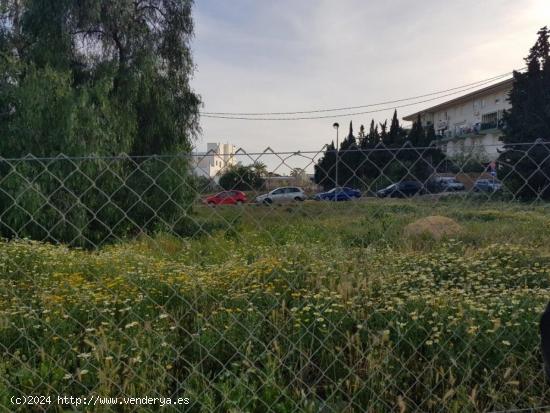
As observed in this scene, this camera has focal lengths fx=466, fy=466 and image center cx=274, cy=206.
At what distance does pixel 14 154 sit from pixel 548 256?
7.74m

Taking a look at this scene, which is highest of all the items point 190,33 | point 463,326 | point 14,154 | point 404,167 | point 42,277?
point 190,33

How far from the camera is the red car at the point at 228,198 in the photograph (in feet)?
6.67

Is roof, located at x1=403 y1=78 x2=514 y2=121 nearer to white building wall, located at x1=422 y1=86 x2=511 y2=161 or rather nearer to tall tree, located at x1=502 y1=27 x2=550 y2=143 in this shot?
white building wall, located at x1=422 y1=86 x2=511 y2=161

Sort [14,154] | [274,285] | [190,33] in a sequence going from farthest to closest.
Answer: [190,33] < [14,154] < [274,285]

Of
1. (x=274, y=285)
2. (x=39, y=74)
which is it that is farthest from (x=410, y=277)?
(x=39, y=74)

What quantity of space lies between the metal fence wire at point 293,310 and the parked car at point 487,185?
0.03 feet

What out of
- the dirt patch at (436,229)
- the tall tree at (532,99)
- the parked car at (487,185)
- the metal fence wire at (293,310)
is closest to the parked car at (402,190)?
the metal fence wire at (293,310)

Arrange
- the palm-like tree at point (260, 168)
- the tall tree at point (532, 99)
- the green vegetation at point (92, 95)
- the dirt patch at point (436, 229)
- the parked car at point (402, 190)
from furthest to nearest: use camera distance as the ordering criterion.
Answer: the tall tree at point (532, 99), the green vegetation at point (92, 95), the dirt patch at point (436, 229), the parked car at point (402, 190), the palm-like tree at point (260, 168)

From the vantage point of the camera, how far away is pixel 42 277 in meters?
3.49

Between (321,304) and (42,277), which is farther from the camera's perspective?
(42,277)

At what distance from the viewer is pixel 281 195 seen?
2.00 meters

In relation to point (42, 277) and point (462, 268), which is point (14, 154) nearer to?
point (42, 277)

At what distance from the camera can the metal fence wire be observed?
2.15 meters

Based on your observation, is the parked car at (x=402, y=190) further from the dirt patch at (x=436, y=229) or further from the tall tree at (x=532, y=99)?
the tall tree at (x=532, y=99)
